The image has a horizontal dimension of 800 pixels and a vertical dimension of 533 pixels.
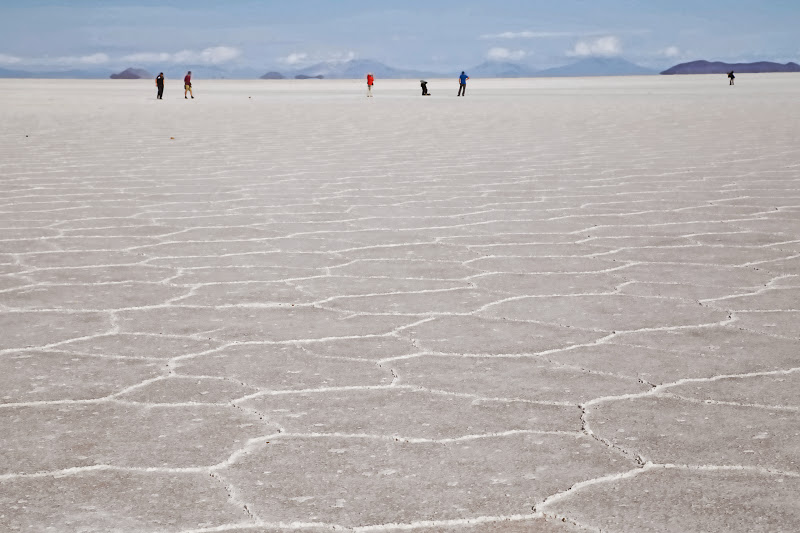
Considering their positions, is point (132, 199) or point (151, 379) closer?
point (151, 379)

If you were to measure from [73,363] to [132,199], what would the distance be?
404 cm

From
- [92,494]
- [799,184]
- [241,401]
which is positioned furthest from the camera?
[799,184]

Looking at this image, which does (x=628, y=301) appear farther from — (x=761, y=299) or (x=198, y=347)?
(x=198, y=347)

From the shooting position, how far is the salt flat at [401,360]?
2.13m

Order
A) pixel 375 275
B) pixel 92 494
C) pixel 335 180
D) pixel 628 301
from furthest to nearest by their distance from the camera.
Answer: pixel 335 180
pixel 375 275
pixel 628 301
pixel 92 494

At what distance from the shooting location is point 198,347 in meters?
3.27

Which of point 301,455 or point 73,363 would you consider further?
point 73,363

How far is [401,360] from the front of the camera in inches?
123

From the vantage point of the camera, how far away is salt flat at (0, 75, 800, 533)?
213cm

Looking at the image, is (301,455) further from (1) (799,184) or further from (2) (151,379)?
(1) (799,184)

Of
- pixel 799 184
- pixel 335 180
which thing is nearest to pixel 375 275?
pixel 335 180

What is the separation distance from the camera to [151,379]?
2928mm

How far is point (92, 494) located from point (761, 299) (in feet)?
8.91

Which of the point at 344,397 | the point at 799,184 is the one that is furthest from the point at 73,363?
the point at 799,184
